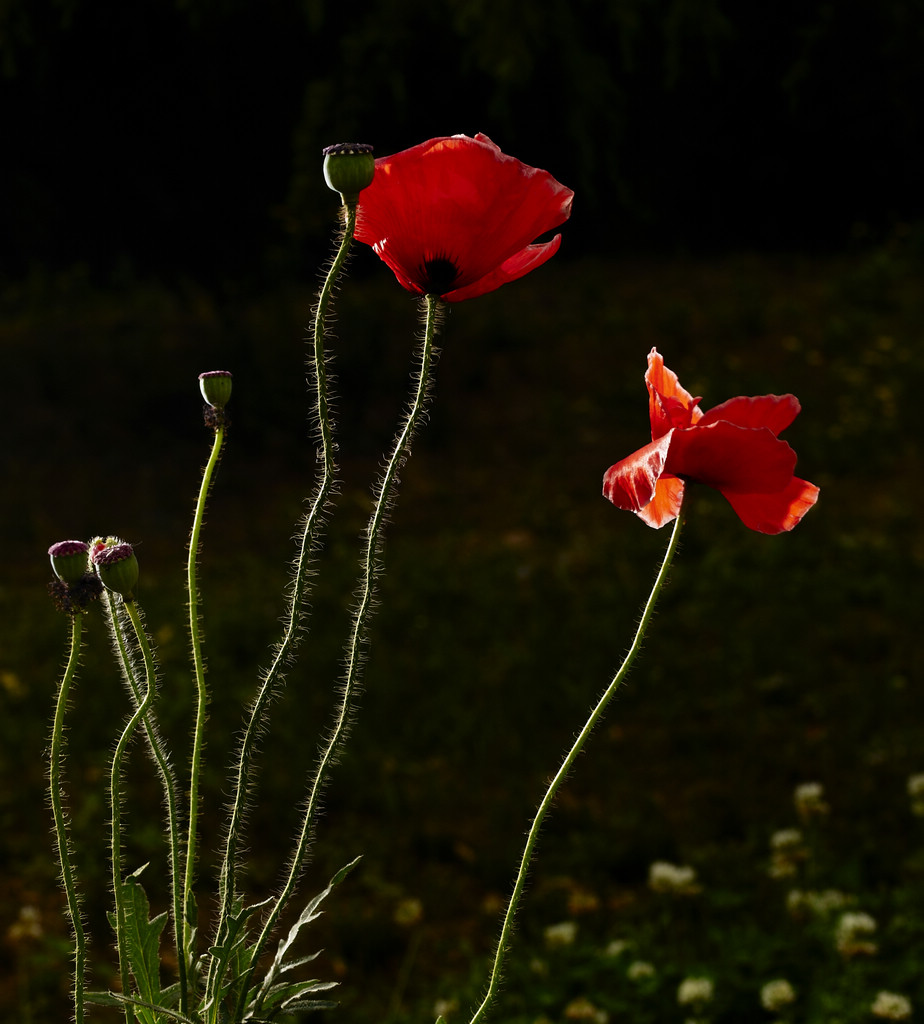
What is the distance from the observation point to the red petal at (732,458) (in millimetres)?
801

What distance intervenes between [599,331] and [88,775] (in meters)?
4.51

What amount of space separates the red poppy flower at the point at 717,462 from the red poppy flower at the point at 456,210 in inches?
5.3

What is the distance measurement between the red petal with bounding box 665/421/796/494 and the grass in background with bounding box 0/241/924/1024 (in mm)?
1448

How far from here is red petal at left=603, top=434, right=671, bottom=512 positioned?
78 centimetres

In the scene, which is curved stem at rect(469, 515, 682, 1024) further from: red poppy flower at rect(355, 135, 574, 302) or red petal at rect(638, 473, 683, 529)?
red poppy flower at rect(355, 135, 574, 302)

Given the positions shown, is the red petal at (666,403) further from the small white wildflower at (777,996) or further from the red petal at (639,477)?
the small white wildflower at (777,996)

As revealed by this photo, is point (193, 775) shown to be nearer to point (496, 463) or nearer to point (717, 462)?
point (717, 462)

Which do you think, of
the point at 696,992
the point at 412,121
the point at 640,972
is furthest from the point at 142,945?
the point at 412,121

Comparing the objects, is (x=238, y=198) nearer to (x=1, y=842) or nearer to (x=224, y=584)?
(x=224, y=584)

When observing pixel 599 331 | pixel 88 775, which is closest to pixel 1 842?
pixel 88 775

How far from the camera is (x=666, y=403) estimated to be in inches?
34.3

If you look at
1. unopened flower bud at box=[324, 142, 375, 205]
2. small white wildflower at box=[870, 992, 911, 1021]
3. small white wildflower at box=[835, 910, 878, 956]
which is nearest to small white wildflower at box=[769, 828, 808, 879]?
small white wildflower at box=[835, 910, 878, 956]

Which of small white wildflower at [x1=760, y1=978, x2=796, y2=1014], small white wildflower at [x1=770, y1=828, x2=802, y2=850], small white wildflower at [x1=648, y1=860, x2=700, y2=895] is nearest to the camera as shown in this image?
small white wildflower at [x1=760, y1=978, x2=796, y2=1014]

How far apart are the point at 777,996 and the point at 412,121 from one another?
20.8 feet
